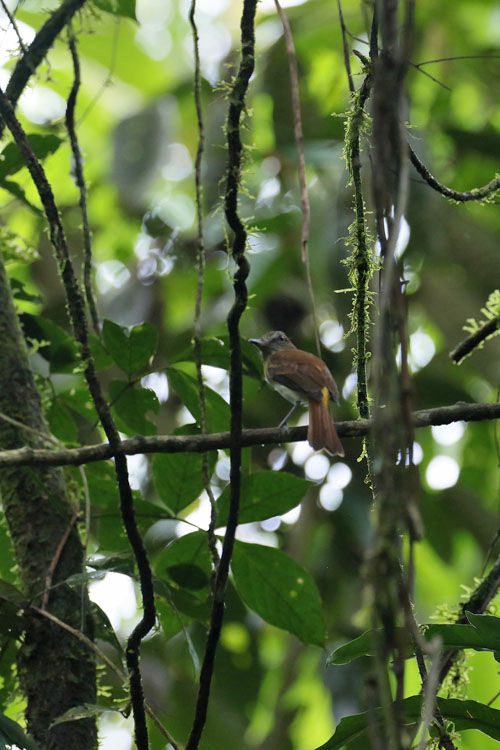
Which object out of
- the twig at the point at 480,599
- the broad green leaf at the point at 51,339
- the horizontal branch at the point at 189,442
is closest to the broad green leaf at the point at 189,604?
the horizontal branch at the point at 189,442

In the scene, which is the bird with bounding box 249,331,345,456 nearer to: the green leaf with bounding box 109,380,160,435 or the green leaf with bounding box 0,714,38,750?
the green leaf with bounding box 109,380,160,435

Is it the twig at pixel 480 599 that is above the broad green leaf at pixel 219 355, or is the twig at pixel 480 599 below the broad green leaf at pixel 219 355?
below

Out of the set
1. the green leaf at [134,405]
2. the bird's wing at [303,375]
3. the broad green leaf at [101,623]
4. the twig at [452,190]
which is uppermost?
the bird's wing at [303,375]

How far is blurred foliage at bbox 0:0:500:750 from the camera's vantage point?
8.00 ft

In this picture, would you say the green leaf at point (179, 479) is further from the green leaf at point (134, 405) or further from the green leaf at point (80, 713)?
the green leaf at point (80, 713)

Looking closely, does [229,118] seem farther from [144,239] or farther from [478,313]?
[144,239]

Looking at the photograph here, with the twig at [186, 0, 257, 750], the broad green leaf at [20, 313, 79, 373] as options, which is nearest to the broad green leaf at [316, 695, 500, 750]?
the twig at [186, 0, 257, 750]

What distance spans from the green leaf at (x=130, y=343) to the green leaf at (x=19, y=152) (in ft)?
1.94

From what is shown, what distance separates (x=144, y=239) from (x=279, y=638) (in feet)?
9.22

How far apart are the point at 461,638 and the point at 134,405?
123 cm

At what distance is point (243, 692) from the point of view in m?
3.72

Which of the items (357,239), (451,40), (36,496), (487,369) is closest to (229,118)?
(357,239)

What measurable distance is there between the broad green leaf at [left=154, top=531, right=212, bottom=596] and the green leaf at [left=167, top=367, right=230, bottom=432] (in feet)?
1.15

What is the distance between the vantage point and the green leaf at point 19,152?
8.12 feet
